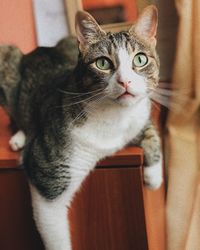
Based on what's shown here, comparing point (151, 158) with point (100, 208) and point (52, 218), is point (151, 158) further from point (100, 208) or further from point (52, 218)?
point (52, 218)

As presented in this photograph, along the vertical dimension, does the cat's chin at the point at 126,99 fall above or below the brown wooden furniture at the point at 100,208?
above

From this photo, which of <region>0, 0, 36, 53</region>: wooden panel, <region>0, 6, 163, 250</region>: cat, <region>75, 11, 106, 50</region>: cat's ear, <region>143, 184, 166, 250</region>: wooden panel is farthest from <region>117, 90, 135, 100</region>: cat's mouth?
<region>0, 0, 36, 53</region>: wooden panel

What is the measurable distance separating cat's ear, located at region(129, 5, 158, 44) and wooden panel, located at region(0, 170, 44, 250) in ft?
1.38

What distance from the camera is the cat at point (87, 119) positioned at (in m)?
0.88

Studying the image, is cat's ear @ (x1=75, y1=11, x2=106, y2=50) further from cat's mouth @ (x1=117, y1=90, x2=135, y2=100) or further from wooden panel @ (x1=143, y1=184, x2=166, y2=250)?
wooden panel @ (x1=143, y1=184, x2=166, y2=250)

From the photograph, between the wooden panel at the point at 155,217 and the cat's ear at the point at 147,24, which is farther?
the wooden panel at the point at 155,217

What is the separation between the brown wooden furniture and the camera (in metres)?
0.97

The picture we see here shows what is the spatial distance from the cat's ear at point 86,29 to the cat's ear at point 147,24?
0.08 meters

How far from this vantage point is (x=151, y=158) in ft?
3.35

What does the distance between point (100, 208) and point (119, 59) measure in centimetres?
36

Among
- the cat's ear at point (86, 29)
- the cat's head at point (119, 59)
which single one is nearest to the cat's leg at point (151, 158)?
the cat's head at point (119, 59)

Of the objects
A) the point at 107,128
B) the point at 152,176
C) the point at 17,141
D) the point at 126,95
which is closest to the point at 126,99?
the point at 126,95

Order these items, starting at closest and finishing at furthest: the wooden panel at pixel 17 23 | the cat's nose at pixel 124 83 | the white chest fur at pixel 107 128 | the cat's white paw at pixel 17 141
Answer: the cat's nose at pixel 124 83
the white chest fur at pixel 107 128
the cat's white paw at pixel 17 141
the wooden panel at pixel 17 23

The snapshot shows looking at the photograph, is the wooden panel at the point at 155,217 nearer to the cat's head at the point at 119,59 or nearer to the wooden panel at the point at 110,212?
the wooden panel at the point at 110,212
